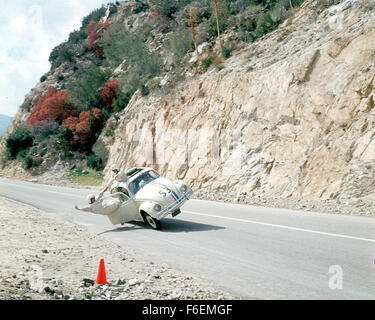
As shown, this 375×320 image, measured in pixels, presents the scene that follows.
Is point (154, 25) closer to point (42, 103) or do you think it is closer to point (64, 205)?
point (42, 103)

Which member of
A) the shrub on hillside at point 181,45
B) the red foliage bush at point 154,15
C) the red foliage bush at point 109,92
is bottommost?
the red foliage bush at point 109,92

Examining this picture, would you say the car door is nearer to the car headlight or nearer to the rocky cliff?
the car headlight

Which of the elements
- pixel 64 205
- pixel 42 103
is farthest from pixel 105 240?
pixel 42 103

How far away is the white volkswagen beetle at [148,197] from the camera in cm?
993

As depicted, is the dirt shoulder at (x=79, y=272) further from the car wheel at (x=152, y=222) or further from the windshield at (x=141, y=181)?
the windshield at (x=141, y=181)

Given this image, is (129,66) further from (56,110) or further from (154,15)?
(154,15)

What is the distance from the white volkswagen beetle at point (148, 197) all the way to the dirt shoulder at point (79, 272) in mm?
1370

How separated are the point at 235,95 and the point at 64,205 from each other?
11225 mm

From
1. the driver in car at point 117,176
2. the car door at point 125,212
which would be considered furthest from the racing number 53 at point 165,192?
the driver in car at point 117,176

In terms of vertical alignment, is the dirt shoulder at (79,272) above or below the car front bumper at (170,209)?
below

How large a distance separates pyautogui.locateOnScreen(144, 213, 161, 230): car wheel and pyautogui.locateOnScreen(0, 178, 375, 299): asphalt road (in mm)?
275

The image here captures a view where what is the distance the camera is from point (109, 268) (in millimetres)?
6645

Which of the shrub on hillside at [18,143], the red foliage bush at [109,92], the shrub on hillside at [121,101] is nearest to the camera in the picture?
the shrub on hillside at [121,101]

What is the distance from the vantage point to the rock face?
44.7 ft
